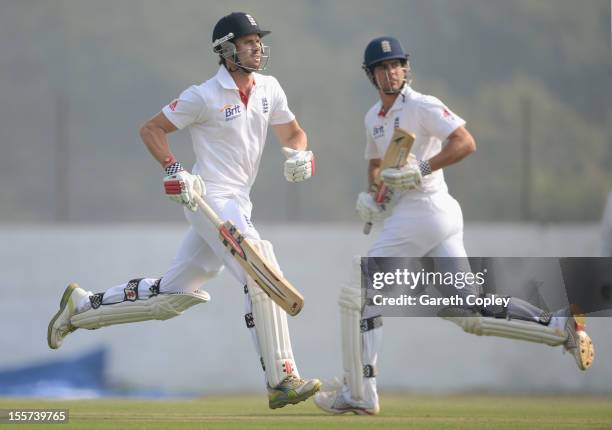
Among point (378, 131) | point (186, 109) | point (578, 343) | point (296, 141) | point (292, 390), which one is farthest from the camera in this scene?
point (378, 131)

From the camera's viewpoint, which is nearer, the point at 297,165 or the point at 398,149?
the point at 297,165

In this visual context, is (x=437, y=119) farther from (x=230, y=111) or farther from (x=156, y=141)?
(x=156, y=141)

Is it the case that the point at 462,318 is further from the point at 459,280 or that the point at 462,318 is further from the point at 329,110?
the point at 329,110

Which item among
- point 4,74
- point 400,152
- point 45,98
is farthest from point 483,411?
point 4,74

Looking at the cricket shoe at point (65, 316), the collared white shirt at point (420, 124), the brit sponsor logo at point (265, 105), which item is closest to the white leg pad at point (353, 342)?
the collared white shirt at point (420, 124)

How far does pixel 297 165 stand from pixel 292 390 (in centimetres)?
126

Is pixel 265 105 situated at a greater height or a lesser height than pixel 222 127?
greater

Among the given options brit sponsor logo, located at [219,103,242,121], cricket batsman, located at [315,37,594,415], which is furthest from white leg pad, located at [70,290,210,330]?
brit sponsor logo, located at [219,103,242,121]

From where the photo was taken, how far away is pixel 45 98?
668 inches

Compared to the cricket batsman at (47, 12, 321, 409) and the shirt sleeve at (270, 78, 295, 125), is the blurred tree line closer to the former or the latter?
the shirt sleeve at (270, 78, 295, 125)

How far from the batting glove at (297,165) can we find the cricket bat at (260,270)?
536 millimetres

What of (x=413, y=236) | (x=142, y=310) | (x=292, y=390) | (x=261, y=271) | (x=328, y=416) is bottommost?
(x=328, y=416)

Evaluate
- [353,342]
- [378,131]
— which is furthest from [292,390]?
[378,131]

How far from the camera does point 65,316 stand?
8.92 meters
